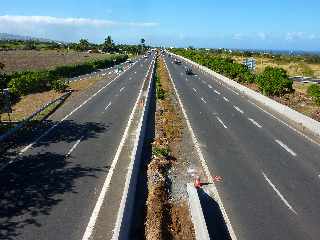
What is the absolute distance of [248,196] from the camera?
15.6 metres

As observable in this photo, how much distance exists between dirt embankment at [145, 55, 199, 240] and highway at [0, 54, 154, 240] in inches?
49.9

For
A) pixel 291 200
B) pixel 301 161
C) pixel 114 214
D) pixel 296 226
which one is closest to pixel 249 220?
pixel 296 226

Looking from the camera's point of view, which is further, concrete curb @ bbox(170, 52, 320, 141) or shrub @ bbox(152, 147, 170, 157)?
concrete curb @ bbox(170, 52, 320, 141)

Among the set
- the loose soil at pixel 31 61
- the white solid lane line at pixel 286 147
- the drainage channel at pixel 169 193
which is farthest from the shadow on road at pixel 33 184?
the loose soil at pixel 31 61

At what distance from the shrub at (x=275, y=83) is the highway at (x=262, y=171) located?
12.0 metres

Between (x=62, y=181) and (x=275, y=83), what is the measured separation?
108 ft

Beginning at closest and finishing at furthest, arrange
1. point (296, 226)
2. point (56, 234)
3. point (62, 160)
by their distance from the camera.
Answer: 1. point (56, 234)
2. point (296, 226)
3. point (62, 160)

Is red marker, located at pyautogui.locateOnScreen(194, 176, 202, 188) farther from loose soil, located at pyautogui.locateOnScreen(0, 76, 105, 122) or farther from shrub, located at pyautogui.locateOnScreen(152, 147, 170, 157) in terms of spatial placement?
loose soil, located at pyautogui.locateOnScreen(0, 76, 105, 122)

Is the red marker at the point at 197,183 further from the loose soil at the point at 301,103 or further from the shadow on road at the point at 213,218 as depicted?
the loose soil at the point at 301,103

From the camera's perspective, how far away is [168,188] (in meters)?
16.5

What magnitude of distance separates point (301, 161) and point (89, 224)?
1167 centimetres

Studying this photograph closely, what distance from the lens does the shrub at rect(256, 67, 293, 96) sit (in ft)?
145

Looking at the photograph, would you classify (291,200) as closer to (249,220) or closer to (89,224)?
(249,220)

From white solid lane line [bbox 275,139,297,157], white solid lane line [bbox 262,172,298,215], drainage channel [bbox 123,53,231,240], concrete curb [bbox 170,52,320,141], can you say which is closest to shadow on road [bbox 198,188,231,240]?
drainage channel [bbox 123,53,231,240]
